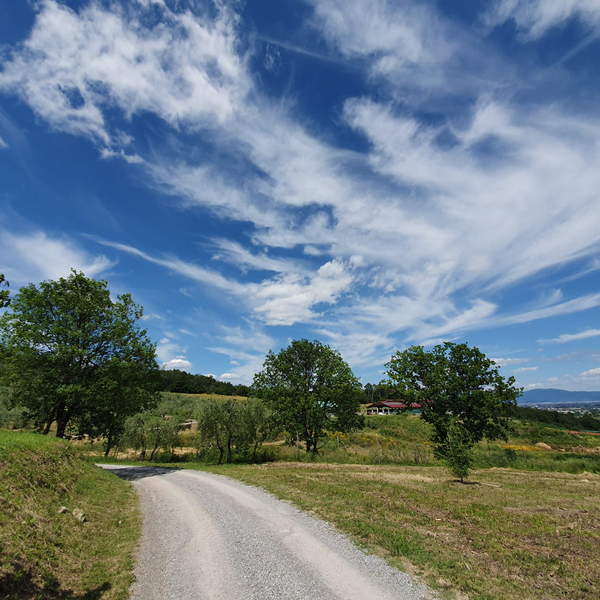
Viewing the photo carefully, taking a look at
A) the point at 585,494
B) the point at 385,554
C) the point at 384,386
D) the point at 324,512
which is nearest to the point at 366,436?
the point at 384,386

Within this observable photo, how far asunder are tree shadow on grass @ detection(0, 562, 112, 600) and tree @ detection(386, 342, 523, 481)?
1285 inches

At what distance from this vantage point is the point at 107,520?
41.1 ft

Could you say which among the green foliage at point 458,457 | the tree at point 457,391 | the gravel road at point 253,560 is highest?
the tree at point 457,391

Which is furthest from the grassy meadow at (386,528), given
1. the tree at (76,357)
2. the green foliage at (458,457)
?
the tree at (76,357)

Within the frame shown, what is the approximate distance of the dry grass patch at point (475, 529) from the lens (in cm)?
768

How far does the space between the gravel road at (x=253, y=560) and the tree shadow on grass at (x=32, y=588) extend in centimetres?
90

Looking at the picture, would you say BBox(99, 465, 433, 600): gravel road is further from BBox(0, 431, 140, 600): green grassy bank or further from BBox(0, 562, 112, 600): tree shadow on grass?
BBox(0, 562, 112, 600): tree shadow on grass

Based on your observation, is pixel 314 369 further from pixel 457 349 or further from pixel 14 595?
pixel 14 595

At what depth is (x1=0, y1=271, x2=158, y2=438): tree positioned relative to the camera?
918 inches

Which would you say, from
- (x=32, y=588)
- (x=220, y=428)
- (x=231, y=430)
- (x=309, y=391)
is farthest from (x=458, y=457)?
(x=220, y=428)

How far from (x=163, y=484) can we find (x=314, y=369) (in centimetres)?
2171

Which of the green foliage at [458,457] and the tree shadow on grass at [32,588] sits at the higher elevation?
the green foliage at [458,457]

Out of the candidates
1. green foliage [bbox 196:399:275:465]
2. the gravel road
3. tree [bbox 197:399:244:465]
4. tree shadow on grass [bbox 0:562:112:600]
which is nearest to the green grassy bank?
tree shadow on grass [bbox 0:562:112:600]

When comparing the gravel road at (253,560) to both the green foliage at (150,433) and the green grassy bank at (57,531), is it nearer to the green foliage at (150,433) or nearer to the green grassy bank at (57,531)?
the green grassy bank at (57,531)
